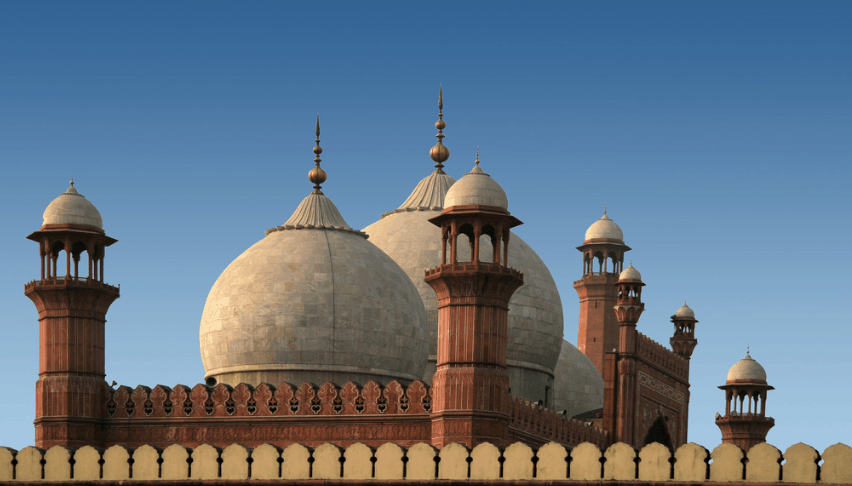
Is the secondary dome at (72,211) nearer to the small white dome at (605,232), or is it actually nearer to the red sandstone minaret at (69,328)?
the red sandstone minaret at (69,328)

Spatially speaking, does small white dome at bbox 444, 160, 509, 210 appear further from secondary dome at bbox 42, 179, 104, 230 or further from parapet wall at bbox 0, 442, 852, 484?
secondary dome at bbox 42, 179, 104, 230

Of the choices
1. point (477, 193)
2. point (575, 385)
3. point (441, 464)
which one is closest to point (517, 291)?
point (575, 385)

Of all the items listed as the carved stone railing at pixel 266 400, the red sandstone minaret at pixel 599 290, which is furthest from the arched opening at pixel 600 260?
the carved stone railing at pixel 266 400

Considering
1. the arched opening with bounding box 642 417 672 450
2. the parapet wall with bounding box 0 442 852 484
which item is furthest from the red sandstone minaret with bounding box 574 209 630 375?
the parapet wall with bounding box 0 442 852 484

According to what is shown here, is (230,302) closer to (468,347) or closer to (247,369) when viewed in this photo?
(247,369)

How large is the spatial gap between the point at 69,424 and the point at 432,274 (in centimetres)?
711

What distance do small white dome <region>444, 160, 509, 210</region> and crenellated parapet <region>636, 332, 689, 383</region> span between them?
9.09 m

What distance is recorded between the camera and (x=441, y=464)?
2019 centimetres

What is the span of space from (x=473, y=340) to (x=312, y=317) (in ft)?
15.3

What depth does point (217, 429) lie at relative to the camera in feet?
86.2

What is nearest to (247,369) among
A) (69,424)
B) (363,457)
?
(69,424)

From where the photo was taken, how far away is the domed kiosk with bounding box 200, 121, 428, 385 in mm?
27703

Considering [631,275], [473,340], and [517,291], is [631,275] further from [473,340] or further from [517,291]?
[473,340]

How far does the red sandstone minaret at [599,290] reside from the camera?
40.7m
